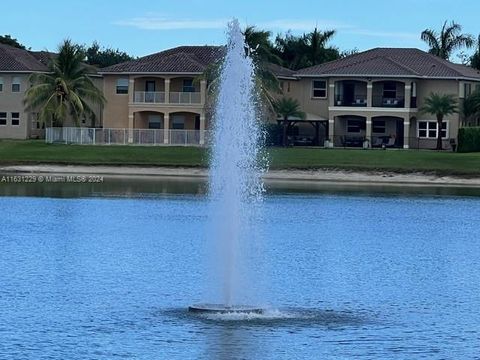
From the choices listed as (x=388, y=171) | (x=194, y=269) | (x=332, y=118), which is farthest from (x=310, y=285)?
(x=332, y=118)

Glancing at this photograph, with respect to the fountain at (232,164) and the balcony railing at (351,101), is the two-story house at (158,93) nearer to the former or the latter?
the balcony railing at (351,101)

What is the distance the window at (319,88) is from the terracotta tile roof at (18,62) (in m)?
21.7

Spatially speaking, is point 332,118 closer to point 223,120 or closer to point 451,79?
point 451,79

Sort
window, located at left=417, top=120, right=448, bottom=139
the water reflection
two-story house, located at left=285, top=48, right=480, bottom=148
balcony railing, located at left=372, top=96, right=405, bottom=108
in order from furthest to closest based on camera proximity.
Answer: balcony railing, located at left=372, top=96, right=405, bottom=108 → window, located at left=417, top=120, right=448, bottom=139 → two-story house, located at left=285, top=48, right=480, bottom=148 → the water reflection

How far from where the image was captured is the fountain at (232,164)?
28.1 metres

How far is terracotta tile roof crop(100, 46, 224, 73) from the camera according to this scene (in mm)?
102062

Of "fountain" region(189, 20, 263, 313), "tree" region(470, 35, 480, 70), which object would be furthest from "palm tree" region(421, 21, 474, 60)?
"fountain" region(189, 20, 263, 313)

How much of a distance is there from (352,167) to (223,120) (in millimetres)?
54491

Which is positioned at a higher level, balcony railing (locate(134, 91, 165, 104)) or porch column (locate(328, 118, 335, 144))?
balcony railing (locate(134, 91, 165, 104))

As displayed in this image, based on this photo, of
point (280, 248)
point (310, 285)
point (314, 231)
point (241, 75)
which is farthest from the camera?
point (314, 231)

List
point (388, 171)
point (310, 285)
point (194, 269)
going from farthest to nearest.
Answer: point (388, 171), point (194, 269), point (310, 285)

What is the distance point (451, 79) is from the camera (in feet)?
335

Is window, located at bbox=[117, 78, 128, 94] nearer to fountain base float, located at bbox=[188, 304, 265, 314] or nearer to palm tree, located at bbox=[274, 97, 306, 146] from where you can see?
palm tree, located at bbox=[274, 97, 306, 146]

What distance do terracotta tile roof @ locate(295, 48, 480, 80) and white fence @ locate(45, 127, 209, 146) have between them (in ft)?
42.3
